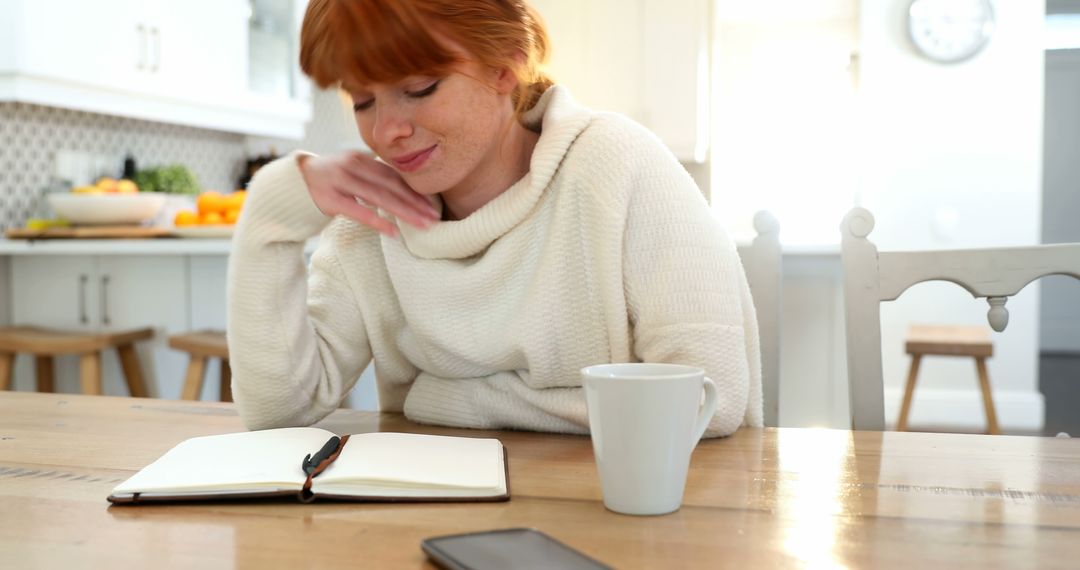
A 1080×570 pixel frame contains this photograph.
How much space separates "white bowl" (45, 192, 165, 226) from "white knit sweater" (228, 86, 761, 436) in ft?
6.70

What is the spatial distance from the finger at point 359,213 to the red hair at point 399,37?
0.44 feet

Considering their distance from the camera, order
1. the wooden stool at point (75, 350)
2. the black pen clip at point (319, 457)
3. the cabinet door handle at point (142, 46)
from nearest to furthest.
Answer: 1. the black pen clip at point (319, 457)
2. the wooden stool at point (75, 350)
3. the cabinet door handle at point (142, 46)

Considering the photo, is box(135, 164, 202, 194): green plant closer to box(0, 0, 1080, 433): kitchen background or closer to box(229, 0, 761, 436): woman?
box(0, 0, 1080, 433): kitchen background

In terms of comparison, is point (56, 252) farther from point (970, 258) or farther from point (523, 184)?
point (970, 258)

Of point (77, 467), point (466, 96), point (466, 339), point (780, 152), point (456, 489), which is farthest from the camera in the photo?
point (780, 152)

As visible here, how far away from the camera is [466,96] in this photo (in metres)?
1.07

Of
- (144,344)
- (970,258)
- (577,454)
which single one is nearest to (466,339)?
(577,454)

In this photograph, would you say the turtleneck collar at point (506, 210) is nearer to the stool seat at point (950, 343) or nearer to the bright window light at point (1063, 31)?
the stool seat at point (950, 343)

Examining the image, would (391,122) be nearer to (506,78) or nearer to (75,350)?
(506,78)

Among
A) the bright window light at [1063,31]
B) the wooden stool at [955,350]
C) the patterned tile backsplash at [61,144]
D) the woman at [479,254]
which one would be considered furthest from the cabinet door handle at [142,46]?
the bright window light at [1063,31]

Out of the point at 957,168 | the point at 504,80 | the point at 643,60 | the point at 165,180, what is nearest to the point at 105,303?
the point at 165,180

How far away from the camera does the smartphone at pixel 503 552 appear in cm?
59

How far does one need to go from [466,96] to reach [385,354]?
0.38 metres

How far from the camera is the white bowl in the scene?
2.96 m
